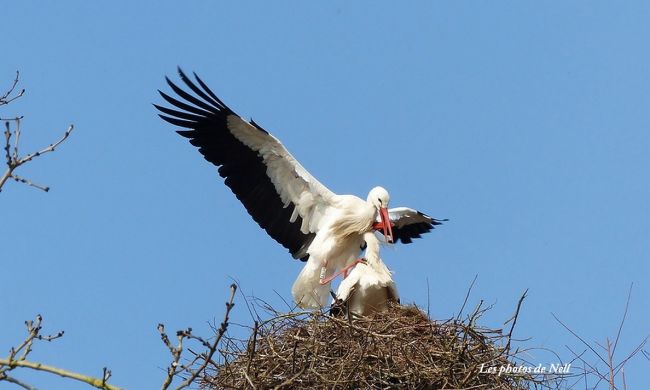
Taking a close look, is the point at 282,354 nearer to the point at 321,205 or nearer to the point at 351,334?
the point at 351,334

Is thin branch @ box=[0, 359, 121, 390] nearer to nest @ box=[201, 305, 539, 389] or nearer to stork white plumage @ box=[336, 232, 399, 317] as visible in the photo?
nest @ box=[201, 305, 539, 389]

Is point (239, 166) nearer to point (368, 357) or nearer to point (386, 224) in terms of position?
point (386, 224)

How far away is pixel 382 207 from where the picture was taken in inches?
348

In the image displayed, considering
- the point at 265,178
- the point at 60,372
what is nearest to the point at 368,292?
the point at 265,178

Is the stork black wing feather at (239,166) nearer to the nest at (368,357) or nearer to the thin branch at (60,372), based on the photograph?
the nest at (368,357)

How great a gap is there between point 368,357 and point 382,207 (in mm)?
2724

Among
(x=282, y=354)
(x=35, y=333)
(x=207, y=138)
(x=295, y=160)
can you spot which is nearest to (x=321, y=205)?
(x=295, y=160)

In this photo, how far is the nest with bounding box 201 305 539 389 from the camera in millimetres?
6184

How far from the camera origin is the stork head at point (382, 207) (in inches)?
346

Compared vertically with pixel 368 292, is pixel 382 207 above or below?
above

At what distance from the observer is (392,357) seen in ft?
20.7

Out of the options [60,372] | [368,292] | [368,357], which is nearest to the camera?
[60,372]

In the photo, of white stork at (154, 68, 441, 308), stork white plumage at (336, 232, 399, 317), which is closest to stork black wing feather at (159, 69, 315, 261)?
white stork at (154, 68, 441, 308)

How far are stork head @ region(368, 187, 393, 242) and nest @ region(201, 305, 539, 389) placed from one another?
6.71ft
